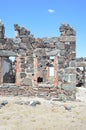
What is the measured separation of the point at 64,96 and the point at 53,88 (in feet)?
2.28

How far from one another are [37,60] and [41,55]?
1.28 feet

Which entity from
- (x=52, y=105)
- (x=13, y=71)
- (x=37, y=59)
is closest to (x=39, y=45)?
(x=37, y=59)

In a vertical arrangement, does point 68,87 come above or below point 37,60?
below

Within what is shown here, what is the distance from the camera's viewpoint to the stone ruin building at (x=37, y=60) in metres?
16.4

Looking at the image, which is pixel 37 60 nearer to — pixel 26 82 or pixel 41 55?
pixel 41 55

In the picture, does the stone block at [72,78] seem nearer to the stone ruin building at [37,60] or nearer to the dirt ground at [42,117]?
the stone ruin building at [37,60]

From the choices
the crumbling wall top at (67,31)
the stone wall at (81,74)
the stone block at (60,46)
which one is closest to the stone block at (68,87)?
the stone block at (60,46)

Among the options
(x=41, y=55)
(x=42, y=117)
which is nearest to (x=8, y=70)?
(x=41, y=55)

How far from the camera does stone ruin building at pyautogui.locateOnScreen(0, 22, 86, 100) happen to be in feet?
53.7

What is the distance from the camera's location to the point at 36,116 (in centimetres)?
1157

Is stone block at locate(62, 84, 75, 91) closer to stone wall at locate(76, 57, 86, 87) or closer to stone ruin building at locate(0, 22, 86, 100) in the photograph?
stone ruin building at locate(0, 22, 86, 100)

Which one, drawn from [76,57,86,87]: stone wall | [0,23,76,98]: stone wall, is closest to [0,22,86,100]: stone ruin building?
[0,23,76,98]: stone wall

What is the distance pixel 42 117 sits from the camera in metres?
11.4

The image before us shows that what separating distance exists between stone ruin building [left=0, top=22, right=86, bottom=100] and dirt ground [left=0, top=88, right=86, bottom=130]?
177 centimetres
